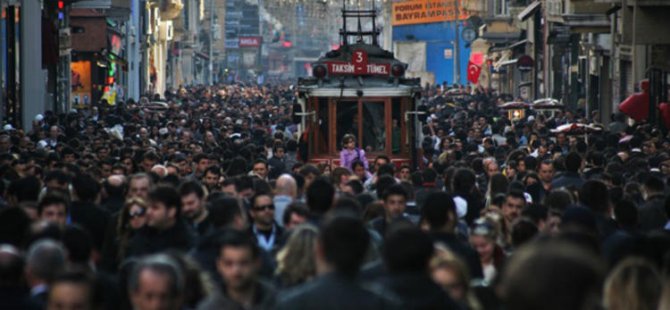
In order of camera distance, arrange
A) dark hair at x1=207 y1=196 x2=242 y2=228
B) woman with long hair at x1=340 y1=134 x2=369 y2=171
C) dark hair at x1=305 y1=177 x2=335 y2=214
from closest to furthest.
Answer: dark hair at x1=207 y1=196 x2=242 y2=228 → dark hair at x1=305 y1=177 x2=335 y2=214 → woman with long hair at x1=340 y1=134 x2=369 y2=171

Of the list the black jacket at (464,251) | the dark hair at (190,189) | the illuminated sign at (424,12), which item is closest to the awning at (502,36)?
the illuminated sign at (424,12)

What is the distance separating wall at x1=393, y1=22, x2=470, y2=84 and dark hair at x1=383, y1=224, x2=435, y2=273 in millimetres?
88324

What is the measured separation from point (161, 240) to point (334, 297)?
4.19 meters

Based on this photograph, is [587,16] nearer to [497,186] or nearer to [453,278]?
[497,186]

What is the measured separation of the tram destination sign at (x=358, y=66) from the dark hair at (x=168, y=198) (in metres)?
15.2

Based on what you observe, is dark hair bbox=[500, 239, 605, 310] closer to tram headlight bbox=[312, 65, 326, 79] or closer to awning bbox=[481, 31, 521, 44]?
tram headlight bbox=[312, 65, 326, 79]

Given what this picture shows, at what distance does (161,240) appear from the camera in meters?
10.6

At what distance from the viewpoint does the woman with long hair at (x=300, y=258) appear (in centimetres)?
849

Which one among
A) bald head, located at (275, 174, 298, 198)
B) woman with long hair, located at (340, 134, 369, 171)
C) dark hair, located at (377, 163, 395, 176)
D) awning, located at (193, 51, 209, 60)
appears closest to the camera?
bald head, located at (275, 174, 298, 198)

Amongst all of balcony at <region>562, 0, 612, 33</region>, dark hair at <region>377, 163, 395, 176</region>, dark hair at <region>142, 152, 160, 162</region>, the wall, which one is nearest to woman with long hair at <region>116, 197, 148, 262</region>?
dark hair at <region>377, 163, 395, 176</region>

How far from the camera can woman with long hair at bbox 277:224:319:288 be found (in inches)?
334

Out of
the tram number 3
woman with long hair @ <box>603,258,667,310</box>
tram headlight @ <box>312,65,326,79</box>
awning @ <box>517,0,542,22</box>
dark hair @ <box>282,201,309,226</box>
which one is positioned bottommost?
woman with long hair @ <box>603,258,667,310</box>

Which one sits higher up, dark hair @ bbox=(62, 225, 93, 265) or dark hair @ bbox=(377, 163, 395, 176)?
dark hair @ bbox=(377, 163, 395, 176)

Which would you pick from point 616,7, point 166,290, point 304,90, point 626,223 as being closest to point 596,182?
point 626,223
